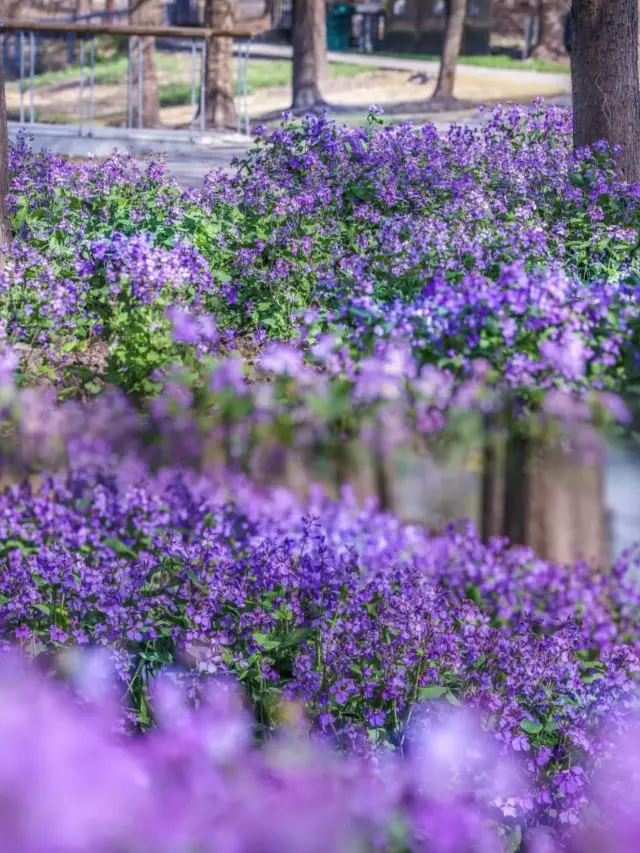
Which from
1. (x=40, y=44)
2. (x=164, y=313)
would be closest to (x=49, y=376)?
(x=164, y=313)

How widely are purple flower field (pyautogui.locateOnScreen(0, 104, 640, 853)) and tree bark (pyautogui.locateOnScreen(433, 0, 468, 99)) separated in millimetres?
19683

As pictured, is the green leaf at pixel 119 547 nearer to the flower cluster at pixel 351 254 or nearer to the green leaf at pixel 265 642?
the flower cluster at pixel 351 254

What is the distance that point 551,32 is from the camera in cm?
4103

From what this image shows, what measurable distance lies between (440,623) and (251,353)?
200 centimetres

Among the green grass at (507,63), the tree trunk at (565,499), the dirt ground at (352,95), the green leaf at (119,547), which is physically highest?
the green grass at (507,63)

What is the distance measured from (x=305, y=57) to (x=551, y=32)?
20997mm

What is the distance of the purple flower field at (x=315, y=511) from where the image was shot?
4105 mm

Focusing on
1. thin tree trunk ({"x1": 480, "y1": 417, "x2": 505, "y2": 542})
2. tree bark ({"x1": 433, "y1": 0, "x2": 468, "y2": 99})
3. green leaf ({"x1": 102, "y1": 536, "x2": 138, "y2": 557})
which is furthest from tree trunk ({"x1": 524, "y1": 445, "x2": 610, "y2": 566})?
tree bark ({"x1": 433, "y1": 0, "x2": 468, "y2": 99})

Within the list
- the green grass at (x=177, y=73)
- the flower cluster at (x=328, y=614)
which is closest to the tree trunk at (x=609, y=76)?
the flower cluster at (x=328, y=614)

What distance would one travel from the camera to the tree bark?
2508cm

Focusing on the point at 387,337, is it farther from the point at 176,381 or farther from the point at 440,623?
the point at 440,623

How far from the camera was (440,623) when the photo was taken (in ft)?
14.7

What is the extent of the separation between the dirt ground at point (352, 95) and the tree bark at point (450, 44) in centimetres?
71

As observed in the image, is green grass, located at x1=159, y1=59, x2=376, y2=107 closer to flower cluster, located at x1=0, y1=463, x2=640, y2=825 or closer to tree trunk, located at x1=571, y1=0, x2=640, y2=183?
tree trunk, located at x1=571, y1=0, x2=640, y2=183
